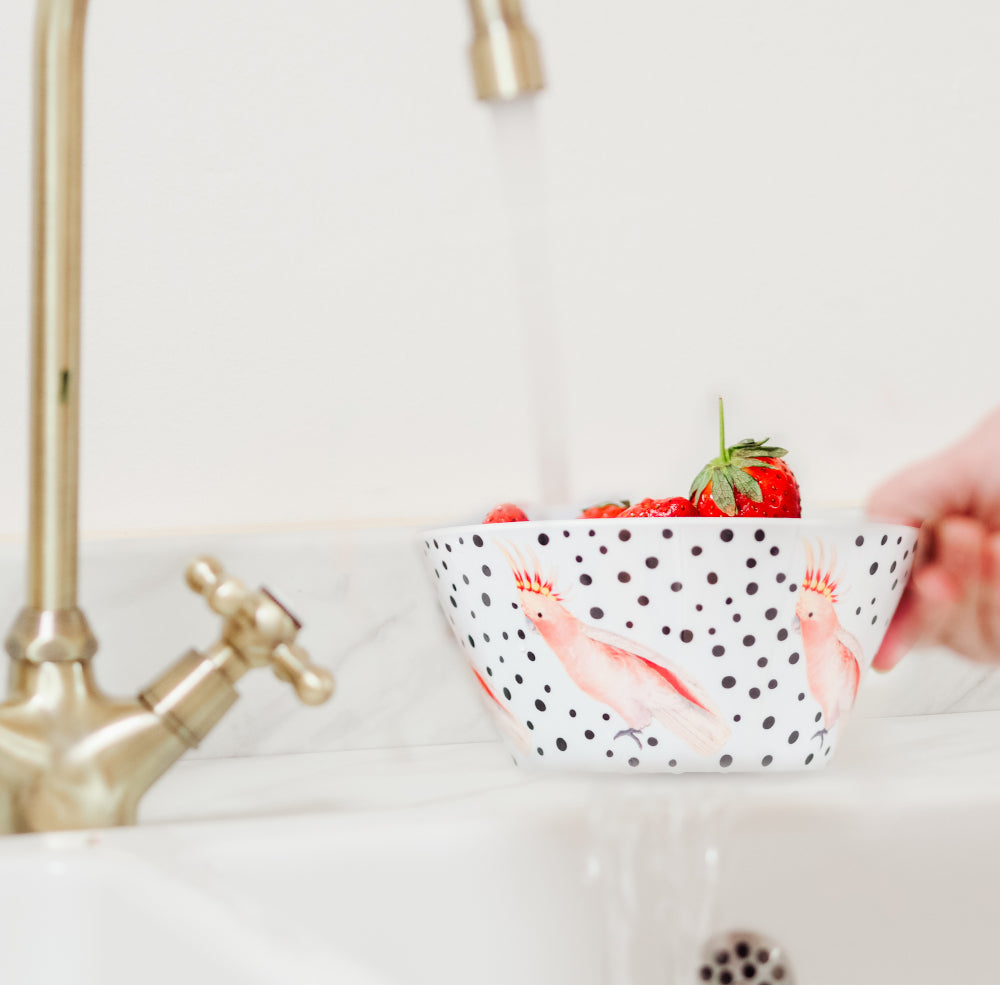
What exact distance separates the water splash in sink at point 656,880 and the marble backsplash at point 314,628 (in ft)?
0.67

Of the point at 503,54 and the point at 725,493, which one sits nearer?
the point at 503,54

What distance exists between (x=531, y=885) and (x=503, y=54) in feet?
1.12

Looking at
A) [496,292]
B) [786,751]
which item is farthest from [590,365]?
[786,751]

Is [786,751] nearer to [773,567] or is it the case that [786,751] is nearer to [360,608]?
[773,567]

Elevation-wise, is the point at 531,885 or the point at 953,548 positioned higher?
the point at 953,548

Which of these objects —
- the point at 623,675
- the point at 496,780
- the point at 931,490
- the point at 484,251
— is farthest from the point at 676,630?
the point at 484,251

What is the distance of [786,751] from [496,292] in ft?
1.18

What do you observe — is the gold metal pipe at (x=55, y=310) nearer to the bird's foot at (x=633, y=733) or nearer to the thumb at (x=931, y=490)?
the bird's foot at (x=633, y=733)

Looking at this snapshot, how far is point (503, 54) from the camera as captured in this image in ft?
1.32

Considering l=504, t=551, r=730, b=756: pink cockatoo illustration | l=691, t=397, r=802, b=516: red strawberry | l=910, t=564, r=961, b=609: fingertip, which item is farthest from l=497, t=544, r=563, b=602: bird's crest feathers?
l=910, t=564, r=961, b=609: fingertip

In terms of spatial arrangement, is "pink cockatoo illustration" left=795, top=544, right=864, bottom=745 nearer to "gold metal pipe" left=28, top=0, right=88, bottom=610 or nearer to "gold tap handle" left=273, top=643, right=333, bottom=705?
"gold tap handle" left=273, top=643, right=333, bottom=705

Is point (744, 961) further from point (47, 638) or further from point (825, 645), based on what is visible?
point (47, 638)

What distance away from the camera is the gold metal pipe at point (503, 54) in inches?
15.9

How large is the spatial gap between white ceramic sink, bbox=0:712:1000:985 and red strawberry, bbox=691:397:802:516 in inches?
5.1
